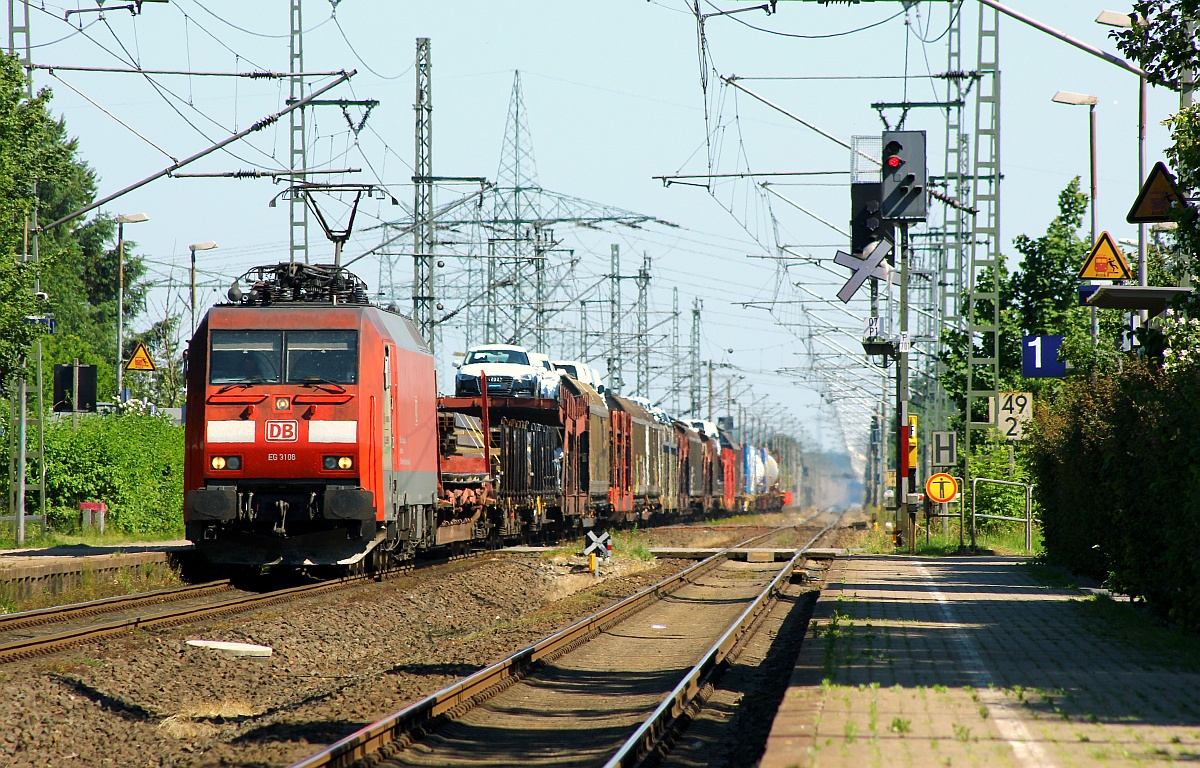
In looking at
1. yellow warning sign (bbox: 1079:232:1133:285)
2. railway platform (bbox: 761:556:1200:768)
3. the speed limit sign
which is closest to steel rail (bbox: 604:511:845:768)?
railway platform (bbox: 761:556:1200:768)

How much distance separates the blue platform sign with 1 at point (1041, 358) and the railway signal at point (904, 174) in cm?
707

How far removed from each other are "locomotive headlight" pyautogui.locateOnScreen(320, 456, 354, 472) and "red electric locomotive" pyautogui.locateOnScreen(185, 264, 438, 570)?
13 mm

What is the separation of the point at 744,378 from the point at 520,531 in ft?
207

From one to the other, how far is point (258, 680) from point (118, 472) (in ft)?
71.9

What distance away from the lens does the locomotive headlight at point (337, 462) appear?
17.7m

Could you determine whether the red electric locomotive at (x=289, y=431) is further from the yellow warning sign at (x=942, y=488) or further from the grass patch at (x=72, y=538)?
the yellow warning sign at (x=942, y=488)

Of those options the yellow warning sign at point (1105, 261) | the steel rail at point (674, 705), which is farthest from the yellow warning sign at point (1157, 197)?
the yellow warning sign at point (1105, 261)

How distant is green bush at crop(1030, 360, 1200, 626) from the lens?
38.1 feet

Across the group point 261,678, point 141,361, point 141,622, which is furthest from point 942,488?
point 141,361

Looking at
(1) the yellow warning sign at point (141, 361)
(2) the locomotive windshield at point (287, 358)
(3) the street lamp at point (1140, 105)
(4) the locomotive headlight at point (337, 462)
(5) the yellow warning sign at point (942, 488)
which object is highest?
(3) the street lamp at point (1140, 105)

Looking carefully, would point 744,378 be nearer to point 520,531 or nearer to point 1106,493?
point 520,531

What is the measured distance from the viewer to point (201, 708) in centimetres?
1012

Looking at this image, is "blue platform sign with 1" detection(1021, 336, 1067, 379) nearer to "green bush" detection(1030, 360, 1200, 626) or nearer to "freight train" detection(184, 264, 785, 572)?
"green bush" detection(1030, 360, 1200, 626)

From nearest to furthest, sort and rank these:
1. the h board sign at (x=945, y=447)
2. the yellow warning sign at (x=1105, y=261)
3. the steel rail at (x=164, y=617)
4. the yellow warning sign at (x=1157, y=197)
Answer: the yellow warning sign at (x=1157, y=197) → the steel rail at (x=164, y=617) → the yellow warning sign at (x=1105, y=261) → the h board sign at (x=945, y=447)
